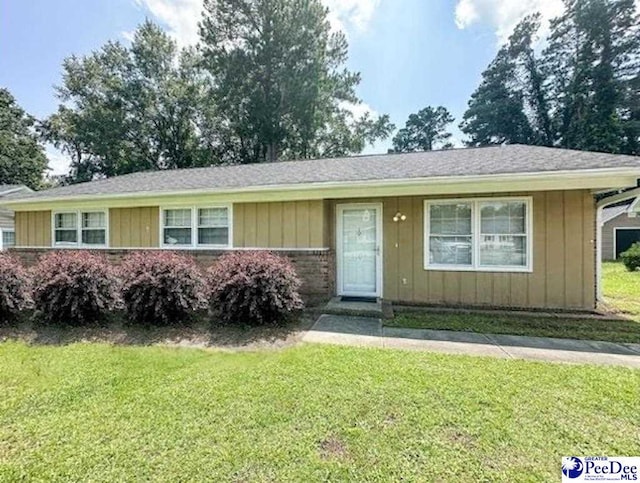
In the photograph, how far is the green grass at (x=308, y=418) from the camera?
2453 mm

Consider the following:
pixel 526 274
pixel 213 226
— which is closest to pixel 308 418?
pixel 526 274

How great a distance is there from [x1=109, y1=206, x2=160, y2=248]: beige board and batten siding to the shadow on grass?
3410 millimetres

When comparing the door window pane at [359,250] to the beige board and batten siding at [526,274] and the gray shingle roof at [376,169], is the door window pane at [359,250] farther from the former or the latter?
the gray shingle roof at [376,169]

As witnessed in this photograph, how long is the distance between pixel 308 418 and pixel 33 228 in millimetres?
11841

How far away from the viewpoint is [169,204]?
9102 mm

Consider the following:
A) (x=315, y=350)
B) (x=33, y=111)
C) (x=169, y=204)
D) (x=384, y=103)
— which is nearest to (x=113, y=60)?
(x=33, y=111)

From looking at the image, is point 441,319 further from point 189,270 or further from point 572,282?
point 189,270

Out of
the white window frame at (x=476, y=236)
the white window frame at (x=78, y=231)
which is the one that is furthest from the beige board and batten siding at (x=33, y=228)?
the white window frame at (x=476, y=236)

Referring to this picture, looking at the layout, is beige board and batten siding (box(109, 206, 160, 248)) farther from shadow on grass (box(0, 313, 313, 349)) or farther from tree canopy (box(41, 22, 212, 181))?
tree canopy (box(41, 22, 212, 181))

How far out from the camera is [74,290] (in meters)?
6.15

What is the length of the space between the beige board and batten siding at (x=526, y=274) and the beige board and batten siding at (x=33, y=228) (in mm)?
10311

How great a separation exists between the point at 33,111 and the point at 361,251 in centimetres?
4043

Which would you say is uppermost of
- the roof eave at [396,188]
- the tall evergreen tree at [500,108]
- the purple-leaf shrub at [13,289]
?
the tall evergreen tree at [500,108]

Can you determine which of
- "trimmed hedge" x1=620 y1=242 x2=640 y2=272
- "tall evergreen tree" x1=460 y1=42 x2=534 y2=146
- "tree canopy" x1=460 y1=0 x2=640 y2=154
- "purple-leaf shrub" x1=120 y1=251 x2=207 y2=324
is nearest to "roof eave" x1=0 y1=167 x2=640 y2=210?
"purple-leaf shrub" x1=120 y1=251 x2=207 y2=324
